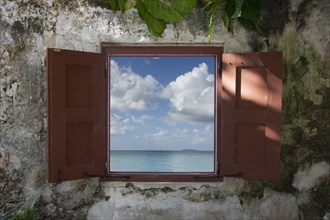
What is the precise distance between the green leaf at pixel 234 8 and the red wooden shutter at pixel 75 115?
1.65 meters

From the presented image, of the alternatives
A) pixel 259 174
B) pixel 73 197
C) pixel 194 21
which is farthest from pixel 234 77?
pixel 73 197

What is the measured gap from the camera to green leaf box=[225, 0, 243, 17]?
2420 millimetres

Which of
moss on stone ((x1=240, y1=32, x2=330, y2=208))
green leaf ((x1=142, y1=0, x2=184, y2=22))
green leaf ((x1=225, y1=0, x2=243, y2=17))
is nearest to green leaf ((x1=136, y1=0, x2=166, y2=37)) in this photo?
green leaf ((x1=142, y1=0, x2=184, y2=22))

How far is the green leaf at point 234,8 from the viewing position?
2.42 m

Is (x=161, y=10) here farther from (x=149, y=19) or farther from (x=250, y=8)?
(x=250, y=8)

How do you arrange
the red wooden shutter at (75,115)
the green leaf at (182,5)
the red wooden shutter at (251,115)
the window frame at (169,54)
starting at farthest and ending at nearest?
the window frame at (169,54) → the red wooden shutter at (251,115) → the red wooden shutter at (75,115) → the green leaf at (182,5)

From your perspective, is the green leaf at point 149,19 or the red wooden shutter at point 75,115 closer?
the green leaf at point 149,19

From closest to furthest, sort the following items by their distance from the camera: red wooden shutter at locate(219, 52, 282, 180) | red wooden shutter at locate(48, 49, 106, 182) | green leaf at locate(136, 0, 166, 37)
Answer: green leaf at locate(136, 0, 166, 37)
red wooden shutter at locate(48, 49, 106, 182)
red wooden shutter at locate(219, 52, 282, 180)

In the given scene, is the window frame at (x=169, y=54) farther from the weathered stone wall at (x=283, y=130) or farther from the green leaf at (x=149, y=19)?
the green leaf at (x=149, y=19)

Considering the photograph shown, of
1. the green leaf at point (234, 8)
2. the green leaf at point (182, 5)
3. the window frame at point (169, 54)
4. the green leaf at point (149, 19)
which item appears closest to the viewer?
the green leaf at point (182, 5)

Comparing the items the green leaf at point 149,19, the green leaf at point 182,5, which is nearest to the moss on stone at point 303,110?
the green leaf at point 149,19

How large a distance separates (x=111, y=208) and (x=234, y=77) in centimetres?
167

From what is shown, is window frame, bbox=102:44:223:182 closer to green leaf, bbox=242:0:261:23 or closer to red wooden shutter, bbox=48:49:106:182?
red wooden shutter, bbox=48:49:106:182

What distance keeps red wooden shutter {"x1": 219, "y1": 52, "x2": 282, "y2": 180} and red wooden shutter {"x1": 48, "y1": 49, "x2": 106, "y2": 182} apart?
113cm
